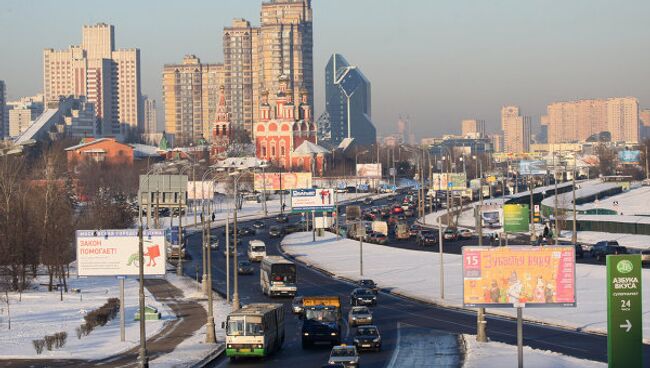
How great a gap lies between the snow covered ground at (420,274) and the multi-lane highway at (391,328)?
6.78 feet

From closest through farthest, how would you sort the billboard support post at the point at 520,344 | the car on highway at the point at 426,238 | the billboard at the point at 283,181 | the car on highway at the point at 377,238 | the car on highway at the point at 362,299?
the billboard support post at the point at 520,344 < the car on highway at the point at 362,299 < the car on highway at the point at 426,238 < the car on highway at the point at 377,238 < the billboard at the point at 283,181

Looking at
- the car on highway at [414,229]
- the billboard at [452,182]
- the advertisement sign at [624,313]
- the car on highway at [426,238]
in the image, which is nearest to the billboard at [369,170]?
the billboard at [452,182]

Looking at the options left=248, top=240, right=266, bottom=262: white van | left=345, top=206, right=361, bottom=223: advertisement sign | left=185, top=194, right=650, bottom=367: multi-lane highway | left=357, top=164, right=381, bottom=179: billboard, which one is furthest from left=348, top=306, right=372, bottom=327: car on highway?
left=357, top=164, right=381, bottom=179: billboard

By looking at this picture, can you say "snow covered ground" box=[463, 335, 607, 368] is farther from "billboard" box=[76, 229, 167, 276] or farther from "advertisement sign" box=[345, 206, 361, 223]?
"advertisement sign" box=[345, 206, 361, 223]

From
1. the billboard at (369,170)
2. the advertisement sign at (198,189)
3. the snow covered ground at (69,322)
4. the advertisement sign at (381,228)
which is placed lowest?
the snow covered ground at (69,322)

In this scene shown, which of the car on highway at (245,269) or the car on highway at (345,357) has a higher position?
the car on highway at (345,357)

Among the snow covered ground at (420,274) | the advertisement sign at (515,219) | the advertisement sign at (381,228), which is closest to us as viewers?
the snow covered ground at (420,274)

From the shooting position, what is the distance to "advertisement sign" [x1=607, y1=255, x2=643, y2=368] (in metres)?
33.1

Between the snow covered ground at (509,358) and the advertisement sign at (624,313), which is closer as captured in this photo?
the advertisement sign at (624,313)

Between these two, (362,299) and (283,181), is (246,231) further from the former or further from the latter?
(362,299)

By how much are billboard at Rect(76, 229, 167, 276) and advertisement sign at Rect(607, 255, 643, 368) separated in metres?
23.6

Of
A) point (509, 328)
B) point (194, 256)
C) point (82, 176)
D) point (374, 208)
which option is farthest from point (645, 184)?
point (509, 328)

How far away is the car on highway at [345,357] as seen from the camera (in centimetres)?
3594

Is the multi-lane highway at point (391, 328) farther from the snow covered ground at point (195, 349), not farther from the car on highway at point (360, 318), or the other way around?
the snow covered ground at point (195, 349)
